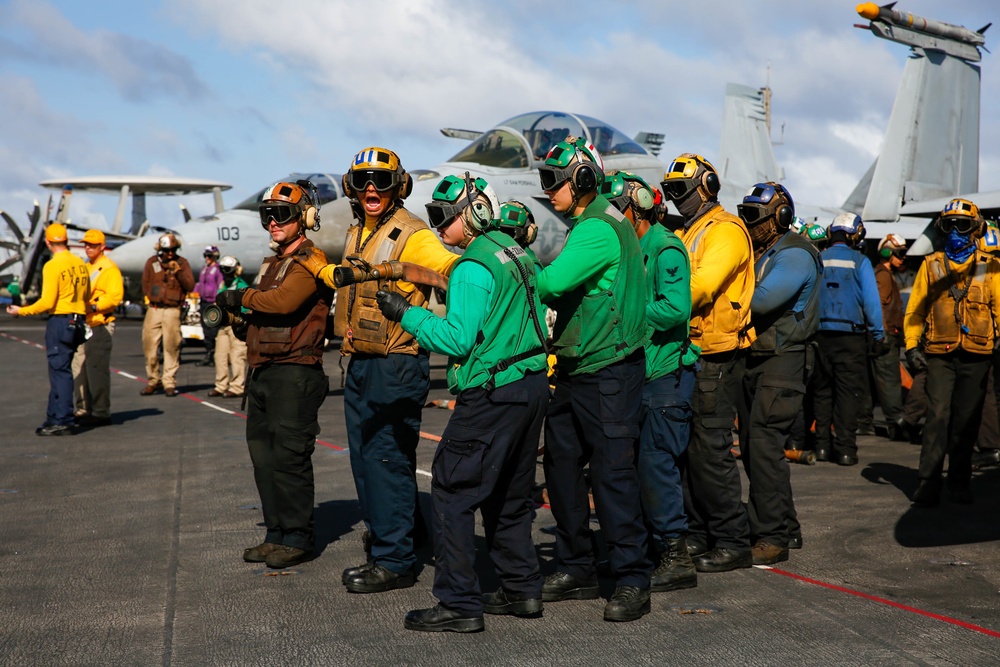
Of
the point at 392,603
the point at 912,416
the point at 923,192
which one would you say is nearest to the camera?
the point at 392,603

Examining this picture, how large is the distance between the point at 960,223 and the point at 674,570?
152 inches

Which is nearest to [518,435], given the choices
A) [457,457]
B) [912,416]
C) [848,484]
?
[457,457]

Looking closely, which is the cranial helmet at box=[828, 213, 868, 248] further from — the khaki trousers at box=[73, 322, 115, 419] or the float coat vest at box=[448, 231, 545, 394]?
the khaki trousers at box=[73, 322, 115, 419]

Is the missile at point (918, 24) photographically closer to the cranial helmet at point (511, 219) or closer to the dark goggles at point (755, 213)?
the dark goggles at point (755, 213)

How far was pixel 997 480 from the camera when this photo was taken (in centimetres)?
826

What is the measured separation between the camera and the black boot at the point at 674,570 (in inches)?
196

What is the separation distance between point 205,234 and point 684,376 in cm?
→ 1647

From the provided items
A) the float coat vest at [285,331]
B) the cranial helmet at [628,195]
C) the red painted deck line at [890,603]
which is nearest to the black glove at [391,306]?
the float coat vest at [285,331]

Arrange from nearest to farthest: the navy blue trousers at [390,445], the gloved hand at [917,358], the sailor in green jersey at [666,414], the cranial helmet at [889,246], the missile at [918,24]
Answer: the sailor in green jersey at [666,414] < the navy blue trousers at [390,445] < the gloved hand at [917,358] < the cranial helmet at [889,246] < the missile at [918,24]

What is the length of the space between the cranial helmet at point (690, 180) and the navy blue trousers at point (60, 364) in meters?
6.92

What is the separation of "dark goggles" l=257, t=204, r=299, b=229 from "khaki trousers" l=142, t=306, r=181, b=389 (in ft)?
29.9

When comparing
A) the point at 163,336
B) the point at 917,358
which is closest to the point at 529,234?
the point at 917,358

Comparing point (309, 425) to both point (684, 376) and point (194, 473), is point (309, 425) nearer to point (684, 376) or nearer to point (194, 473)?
point (684, 376)

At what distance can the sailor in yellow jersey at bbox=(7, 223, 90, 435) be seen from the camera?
995cm
